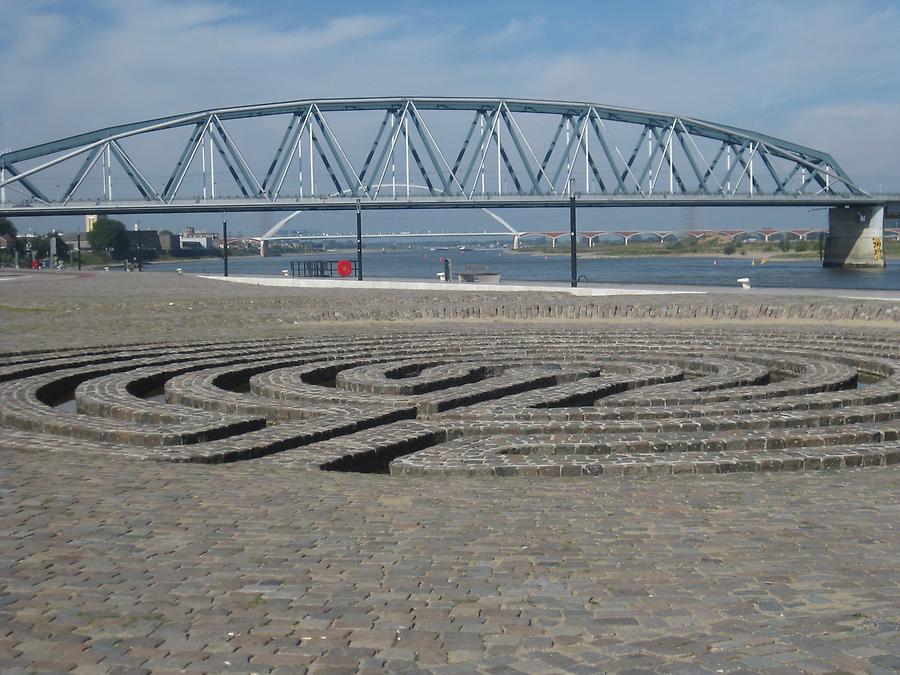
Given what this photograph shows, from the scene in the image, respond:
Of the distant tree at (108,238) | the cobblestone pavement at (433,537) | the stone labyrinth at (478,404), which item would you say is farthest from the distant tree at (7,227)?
the cobblestone pavement at (433,537)

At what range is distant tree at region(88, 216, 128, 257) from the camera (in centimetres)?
11131

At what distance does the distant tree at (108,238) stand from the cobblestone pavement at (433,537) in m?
104

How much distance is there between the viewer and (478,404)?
34.8 ft

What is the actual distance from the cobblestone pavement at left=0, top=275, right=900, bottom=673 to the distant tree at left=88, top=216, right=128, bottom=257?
104m

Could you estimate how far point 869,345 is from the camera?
14805 millimetres

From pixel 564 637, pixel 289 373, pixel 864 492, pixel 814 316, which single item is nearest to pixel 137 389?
pixel 289 373

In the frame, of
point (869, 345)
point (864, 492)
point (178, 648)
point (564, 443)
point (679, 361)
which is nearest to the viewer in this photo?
point (178, 648)

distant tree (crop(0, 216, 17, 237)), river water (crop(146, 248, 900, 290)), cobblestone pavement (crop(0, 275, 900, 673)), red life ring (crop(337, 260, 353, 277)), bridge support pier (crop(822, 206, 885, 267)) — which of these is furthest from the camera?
distant tree (crop(0, 216, 17, 237))

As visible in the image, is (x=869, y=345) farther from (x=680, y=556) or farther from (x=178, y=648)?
(x=178, y=648)

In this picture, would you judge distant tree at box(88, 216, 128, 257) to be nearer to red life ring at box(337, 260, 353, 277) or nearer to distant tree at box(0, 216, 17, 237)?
distant tree at box(0, 216, 17, 237)

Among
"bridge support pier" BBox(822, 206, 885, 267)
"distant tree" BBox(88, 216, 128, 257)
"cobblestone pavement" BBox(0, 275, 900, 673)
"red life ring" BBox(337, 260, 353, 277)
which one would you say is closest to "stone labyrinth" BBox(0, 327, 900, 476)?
"cobblestone pavement" BBox(0, 275, 900, 673)

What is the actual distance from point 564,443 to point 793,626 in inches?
161

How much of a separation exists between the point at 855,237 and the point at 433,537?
77.0m

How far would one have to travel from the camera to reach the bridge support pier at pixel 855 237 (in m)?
73.7
